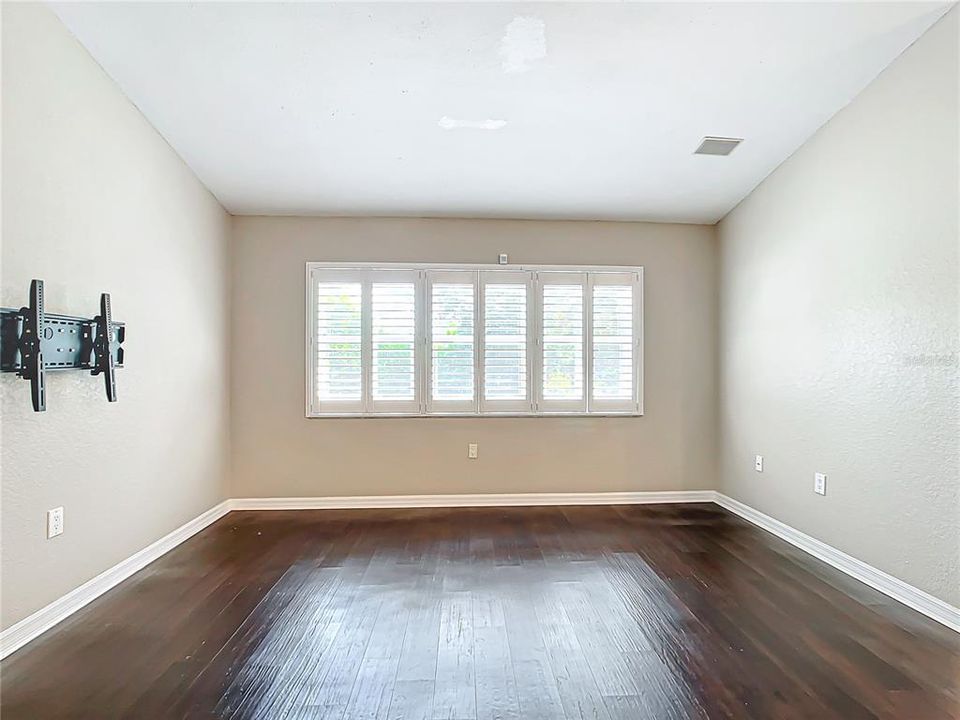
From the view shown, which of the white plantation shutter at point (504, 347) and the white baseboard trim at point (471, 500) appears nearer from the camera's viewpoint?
the white baseboard trim at point (471, 500)

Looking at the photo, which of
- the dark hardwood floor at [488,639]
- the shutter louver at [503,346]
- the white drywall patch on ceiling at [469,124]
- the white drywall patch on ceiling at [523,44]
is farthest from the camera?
the shutter louver at [503,346]

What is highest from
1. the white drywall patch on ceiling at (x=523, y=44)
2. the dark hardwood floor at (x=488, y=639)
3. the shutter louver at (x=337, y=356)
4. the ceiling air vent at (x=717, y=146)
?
the white drywall patch on ceiling at (x=523, y=44)

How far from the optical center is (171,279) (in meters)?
3.57

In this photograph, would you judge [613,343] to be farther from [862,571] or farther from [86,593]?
[86,593]

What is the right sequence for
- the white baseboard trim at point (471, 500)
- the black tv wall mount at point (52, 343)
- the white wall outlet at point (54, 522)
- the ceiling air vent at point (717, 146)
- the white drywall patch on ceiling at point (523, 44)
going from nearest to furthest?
the black tv wall mount at point (52, 343)
the white wall outlet at point (54, 522)
the white drywall patch on ceiling at point (523, 44)
the ceiling air vent at point (717, 146)
the white baseboard trim at point (471, 500)

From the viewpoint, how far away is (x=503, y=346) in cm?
455

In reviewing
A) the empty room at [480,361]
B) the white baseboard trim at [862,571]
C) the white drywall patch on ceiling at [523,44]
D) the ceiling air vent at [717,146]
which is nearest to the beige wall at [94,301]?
the empty room at [480,361]

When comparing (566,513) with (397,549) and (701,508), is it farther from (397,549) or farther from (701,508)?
(397,549)

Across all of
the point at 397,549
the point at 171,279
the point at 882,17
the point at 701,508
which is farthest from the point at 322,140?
the point at 701,508

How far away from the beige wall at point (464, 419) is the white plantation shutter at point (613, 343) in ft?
0.44

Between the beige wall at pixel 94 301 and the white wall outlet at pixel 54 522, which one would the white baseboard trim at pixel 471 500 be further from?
the white wall outlet at pixel 54 522

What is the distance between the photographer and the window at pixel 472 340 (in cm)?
446

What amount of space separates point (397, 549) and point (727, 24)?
10.9 feet

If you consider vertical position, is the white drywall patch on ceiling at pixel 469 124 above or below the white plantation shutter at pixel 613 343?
above
